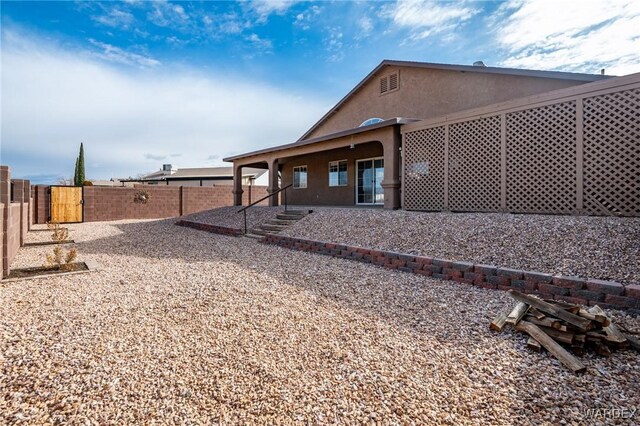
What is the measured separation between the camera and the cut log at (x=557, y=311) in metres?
2.89

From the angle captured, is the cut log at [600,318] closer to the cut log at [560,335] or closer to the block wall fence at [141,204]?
the cut log at [560,335]

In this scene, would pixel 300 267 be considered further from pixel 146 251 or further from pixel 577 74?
pixel 577 74

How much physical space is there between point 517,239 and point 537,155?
2624 mm

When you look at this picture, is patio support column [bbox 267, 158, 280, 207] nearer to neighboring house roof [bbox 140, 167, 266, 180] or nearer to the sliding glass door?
the sliding glass door

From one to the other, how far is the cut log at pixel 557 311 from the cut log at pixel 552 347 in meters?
0.24

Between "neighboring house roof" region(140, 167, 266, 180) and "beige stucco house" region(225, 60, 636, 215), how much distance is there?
17249 mm

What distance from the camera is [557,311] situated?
3.11 metres

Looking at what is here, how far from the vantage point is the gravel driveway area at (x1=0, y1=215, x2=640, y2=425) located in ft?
6.80

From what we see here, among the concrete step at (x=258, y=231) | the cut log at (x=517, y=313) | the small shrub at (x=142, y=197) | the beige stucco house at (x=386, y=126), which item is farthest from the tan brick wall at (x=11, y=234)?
the small shrub at (x=142, y=197)

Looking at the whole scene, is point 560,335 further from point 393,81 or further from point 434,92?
point 393,81

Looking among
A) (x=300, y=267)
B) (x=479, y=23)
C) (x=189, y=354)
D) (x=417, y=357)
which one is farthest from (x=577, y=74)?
(x=189, y=354)

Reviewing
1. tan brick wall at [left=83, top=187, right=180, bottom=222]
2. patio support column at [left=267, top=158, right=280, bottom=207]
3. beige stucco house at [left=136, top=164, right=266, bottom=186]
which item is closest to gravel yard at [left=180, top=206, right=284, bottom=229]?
patio support column at [left=267, top=158, right=280, bottom=207]

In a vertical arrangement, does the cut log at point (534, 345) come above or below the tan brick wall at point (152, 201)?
below

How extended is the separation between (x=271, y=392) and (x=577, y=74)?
1005cm
